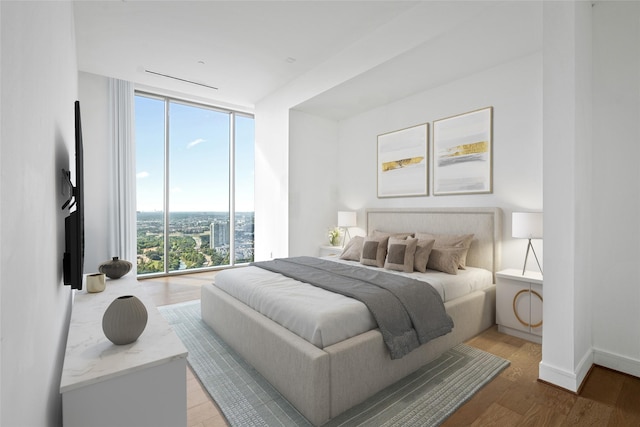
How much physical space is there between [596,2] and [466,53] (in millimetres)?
992

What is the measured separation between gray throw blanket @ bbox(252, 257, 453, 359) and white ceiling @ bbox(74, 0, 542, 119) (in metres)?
2.28

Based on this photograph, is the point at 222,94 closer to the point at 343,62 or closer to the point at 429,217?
the point at 343,62

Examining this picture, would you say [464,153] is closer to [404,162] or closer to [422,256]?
[404,162]

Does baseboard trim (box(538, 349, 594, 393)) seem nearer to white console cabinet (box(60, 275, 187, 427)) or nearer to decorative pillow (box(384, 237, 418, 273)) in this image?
decorative pillow (box(384, 237, 418, 273))

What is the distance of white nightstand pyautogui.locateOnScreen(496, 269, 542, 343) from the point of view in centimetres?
278

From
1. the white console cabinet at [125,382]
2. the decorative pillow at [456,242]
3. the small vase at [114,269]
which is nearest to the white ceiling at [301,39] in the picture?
the decorative pillow at [456,242]

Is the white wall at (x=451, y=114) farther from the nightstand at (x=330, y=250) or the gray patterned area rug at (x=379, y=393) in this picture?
the gray patterned area rug at (x=379, y=393)

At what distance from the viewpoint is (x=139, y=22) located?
3.19m

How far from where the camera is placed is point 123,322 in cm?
134

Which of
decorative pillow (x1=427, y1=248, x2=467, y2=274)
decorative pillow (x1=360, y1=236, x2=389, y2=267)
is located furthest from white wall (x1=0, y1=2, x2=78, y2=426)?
decorative pillow (x1=427, y1=248, x2=467, y2=274)

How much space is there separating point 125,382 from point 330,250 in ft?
12.6

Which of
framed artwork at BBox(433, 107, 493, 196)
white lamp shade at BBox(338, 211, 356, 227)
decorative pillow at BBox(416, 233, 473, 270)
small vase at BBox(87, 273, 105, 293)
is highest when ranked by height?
framed artwork at BBox(433, 107, 493, 196)

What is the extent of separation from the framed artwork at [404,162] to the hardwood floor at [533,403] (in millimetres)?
2315

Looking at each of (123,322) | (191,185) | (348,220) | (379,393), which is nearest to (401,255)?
(379,393)
